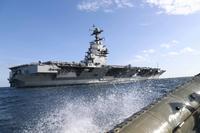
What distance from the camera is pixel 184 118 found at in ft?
24.7

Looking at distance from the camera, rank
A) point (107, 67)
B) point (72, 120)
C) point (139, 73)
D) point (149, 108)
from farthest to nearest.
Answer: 1. point (139, 73)
2. point (107, 67)
3. point (72, 120)
4. point (149, 108)

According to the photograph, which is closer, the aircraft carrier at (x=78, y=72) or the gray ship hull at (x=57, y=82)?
the aircraft carrier at (x=78, y=72)

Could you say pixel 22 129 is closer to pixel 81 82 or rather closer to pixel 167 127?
pixel 167 127

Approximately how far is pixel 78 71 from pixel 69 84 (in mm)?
3693

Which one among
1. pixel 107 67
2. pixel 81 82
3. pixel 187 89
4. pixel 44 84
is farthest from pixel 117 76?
pixel 187 89

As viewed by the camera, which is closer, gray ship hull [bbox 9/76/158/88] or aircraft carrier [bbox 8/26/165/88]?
aircraft carrier [bbox 8/26/165/88]

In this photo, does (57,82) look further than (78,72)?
No

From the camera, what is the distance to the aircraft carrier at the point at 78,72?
60.4m

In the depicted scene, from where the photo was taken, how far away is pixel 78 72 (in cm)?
6800

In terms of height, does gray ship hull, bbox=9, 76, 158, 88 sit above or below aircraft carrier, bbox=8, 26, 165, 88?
below

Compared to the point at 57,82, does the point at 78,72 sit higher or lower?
higher

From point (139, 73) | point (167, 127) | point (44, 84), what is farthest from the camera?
point (139, 73)

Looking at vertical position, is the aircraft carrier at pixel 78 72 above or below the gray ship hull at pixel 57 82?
above

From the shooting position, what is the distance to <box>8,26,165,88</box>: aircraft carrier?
60.4 m
